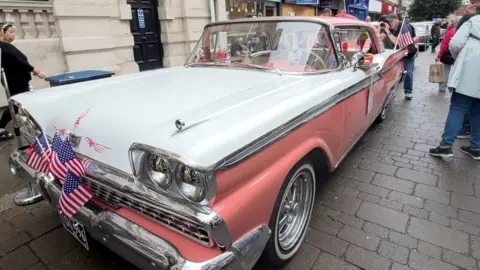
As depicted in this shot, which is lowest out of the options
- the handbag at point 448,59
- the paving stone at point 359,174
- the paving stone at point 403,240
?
the paving stone at point 403,240

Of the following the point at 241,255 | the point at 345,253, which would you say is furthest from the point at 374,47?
the point at 241,255

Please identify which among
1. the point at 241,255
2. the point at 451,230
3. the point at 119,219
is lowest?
the point at 451,230

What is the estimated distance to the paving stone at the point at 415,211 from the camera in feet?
8.66

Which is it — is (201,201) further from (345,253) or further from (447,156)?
(447,156)

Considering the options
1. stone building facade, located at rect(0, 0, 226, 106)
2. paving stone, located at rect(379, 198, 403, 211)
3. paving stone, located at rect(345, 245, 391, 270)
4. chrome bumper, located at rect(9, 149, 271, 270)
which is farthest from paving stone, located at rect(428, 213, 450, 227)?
stone building facade, located at rect(0, 0, 226, 106)

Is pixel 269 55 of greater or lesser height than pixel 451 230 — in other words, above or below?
above

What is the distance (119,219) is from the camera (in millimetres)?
1576

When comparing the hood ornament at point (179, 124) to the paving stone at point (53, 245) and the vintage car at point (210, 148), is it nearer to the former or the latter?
the vintage car at point (210, 148)

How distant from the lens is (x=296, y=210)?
7.59ft

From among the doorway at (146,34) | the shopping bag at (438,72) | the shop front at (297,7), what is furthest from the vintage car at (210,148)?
the shop front at (297,7)

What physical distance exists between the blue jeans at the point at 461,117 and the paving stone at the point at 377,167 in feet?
2.75

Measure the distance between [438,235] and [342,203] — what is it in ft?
2.53

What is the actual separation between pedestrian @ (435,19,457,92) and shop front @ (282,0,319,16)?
9.60m

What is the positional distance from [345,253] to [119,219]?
5.18 ft
